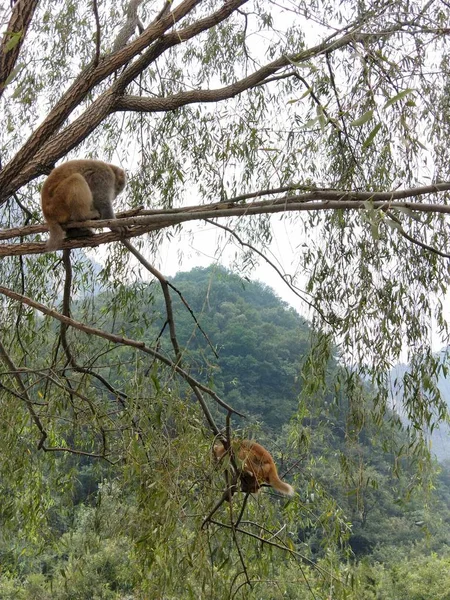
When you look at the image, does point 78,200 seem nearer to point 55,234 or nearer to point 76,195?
point 76,195

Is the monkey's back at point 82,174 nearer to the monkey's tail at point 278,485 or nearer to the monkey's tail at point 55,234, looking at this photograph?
the monkey's tail at point 55,234

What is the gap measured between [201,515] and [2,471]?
49.7 inches

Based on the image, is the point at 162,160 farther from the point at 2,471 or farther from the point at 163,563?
the point at 163,563

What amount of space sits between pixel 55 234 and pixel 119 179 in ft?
2.50


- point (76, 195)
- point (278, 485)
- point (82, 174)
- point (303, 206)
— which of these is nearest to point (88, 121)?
point (82, 174)

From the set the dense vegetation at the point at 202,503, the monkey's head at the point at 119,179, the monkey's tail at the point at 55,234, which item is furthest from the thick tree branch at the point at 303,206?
the monkey's head at the point at 119,179

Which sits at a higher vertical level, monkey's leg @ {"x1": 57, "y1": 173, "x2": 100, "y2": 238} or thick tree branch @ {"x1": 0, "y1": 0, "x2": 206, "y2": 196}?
thick tree branch @ {"x1": 0, "y1": 0, "x2": 206, "y2": 196}

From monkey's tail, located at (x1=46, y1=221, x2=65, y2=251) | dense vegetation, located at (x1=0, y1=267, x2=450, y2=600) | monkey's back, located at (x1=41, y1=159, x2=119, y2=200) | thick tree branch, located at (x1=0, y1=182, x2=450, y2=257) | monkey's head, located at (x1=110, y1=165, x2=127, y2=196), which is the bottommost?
dense vegetation, located at (x1=0, y1=267, x2=450, y2=600)

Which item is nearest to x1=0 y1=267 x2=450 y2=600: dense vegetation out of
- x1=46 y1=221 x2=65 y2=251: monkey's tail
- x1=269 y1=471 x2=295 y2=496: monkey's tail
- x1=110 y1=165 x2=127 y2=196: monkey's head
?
x1=269 y1=471 x2=295 y2=496: monkey's tail

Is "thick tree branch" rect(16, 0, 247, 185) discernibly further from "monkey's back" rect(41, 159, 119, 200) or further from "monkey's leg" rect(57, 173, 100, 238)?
"monkey's leg" rect(57, 173, 100, 238)

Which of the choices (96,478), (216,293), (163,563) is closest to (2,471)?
(96,478)

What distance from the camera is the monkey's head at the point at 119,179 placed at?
3.28 meters

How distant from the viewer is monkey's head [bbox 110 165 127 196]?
3.28 m

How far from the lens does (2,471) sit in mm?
2988
